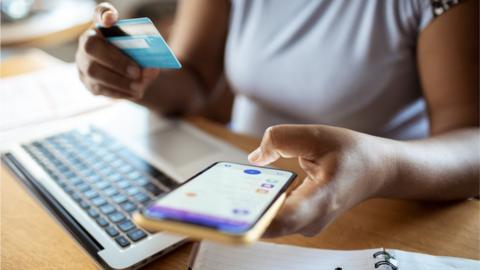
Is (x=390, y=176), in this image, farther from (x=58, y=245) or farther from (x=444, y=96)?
(x=58, y=245)

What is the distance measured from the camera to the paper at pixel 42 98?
757 millimetres

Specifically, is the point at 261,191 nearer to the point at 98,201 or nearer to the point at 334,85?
the point at 98,201

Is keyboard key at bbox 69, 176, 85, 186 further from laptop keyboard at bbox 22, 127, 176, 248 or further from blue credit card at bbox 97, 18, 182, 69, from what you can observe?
blue credit card at bbox 97, 18, 182, 69

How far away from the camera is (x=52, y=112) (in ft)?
2.54

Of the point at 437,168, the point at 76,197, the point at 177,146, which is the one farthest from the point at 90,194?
the point at 437,168

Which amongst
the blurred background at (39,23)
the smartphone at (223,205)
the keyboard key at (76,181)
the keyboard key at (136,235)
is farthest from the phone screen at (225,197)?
the blurred background at (39,23)

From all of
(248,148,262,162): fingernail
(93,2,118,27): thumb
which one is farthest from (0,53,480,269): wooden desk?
(93,2,118,27): thumb

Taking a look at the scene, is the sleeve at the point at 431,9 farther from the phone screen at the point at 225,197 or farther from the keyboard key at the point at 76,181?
the keyboard key at the point at 76,181

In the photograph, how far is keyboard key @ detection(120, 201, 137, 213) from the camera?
536mm

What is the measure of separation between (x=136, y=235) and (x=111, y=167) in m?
0.15

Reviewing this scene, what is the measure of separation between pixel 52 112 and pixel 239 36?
0.34 meters

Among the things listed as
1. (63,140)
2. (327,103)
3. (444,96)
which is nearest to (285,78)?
(327,103)

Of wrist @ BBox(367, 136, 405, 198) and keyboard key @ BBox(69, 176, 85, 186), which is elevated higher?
wrist @ BBox(367, 136, 405, 198)

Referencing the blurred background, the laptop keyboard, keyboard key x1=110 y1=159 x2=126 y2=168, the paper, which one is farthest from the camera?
the blurred background
